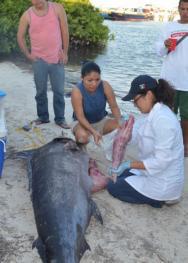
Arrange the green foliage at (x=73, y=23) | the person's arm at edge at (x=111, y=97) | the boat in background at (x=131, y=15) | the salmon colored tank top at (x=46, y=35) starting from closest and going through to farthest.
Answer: the person's arm at edge at (x=111, y=97), the salmon colored tank top at (x=46, y=35), the green foliage at (x=73, y=23), the boat in background at (x=131, y=15)

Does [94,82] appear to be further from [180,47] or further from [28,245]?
[28,245]

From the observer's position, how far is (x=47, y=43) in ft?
20.1

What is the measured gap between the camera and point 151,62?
16.8 meters

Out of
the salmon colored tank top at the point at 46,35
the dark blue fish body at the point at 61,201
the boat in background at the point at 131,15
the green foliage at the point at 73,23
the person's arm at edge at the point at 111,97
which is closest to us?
the dark blue fish body at the point at 61,201

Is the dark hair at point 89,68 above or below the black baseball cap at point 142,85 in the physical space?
below

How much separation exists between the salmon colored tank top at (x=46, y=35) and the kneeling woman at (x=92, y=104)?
119 centimetres

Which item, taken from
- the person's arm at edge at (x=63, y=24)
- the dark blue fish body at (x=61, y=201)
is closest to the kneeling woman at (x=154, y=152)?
the dark blue fish body at (x=61, y=201)

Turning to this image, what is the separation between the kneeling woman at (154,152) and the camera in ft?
12.5

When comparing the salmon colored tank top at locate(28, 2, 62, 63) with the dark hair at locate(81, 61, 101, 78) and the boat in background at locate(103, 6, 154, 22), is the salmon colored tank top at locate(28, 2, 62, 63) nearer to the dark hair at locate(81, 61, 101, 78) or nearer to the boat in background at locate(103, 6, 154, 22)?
the dark hair at locate(81, 61, 101, 78)

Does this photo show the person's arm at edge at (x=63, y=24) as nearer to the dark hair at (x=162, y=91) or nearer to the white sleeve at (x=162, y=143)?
the dark hair at (x=162, y=91)

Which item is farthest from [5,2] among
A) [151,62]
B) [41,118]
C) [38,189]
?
[38,189]

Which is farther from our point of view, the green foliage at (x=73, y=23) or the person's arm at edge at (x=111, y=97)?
the green foliage at (x=73, y=23)

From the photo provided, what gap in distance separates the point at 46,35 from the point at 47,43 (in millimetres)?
117

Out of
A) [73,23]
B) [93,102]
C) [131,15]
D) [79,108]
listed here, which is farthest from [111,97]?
[131,15]
